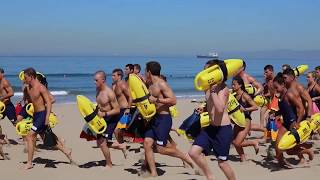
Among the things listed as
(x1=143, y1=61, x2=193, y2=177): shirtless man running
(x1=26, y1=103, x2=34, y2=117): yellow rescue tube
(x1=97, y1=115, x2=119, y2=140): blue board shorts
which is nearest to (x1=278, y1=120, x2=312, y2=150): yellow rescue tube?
(x1=143, y1=61, x2=193, y2=177): shirtless man running

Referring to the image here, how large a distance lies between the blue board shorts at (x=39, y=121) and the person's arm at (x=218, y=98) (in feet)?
10.6

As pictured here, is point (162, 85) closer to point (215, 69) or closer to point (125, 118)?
point (215, 69)

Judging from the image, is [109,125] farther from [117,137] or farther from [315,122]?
[315,122]

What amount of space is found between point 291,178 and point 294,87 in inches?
59.6

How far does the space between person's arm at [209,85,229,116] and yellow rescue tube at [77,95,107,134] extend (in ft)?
7.87

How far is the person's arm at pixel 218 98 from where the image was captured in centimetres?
556

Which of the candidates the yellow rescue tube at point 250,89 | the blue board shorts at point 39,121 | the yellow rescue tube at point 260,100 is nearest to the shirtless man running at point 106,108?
the blue board shorts at point 39,121

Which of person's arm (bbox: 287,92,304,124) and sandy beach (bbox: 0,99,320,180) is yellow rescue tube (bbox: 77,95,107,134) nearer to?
sandy beach (bbox: 0,99,320,180)

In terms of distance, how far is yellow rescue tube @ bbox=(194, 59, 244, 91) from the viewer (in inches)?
208

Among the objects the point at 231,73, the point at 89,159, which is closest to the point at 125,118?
the point at 89,159

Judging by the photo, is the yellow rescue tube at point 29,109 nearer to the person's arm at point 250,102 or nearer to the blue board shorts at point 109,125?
the blue board shorts at point 109,125

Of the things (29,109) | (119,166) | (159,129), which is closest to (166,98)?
(159,129)

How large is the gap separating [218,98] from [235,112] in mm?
2307

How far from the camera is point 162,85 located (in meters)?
7.00
